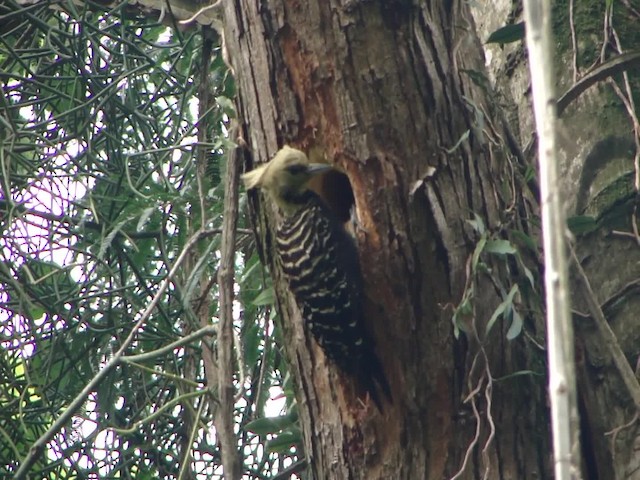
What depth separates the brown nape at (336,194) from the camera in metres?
3.40

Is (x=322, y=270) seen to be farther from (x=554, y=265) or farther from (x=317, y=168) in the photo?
(x=554, y=265)

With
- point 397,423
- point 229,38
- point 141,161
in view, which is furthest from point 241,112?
point 141,161

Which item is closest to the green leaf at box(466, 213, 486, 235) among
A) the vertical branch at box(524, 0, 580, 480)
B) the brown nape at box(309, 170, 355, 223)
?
the brown nape at box(309, 170, 355, 223)

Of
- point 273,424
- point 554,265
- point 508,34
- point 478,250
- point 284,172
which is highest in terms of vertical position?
point 508,34

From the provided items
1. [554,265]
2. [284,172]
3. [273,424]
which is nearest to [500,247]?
[284,172]

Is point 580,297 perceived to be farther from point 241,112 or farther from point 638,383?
point 241,112

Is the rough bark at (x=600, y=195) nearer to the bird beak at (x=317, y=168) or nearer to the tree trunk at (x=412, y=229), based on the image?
the tree trunk at (x=412, y=229)

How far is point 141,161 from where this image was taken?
14.3 feet

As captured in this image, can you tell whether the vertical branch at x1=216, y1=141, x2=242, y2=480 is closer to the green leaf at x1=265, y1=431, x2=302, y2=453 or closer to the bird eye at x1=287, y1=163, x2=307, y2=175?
the bird eye at x1=287, y1=163, x2=307, y2=175

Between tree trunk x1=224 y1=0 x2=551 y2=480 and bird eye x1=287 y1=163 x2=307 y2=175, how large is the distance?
0.08m

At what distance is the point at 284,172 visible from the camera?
9.82 ft

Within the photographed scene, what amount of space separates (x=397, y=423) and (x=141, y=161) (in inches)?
78.5

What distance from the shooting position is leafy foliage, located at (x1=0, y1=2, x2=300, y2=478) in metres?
3.70

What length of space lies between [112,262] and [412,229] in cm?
182
